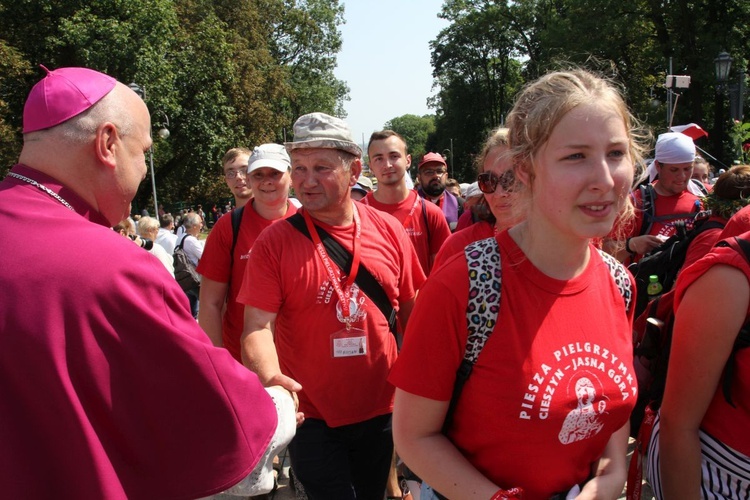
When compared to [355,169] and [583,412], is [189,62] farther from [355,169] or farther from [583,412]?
[583,412]

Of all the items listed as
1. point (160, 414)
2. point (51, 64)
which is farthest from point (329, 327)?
point (51, 64)

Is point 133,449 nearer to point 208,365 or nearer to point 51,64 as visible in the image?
point 208,365

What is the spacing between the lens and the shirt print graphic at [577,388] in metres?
1.59

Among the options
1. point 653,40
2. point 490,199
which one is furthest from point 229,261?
point 653,40

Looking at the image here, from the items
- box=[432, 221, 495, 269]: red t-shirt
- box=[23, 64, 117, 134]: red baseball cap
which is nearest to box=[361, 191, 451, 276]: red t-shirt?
box=[432, 221, 495, 269]: red t-shirt

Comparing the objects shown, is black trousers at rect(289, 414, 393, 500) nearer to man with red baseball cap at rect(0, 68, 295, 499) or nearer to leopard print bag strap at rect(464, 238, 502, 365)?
man with red baseball cap at rect(0, 68, 295, 499)

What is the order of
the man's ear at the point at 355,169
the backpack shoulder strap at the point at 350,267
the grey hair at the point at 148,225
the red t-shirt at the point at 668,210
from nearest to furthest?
the backpack shoulder strap at the point at 350,267
the man's ear at the point at 355,169
the red t-shirt at the point at 668,210
the grey hair at the point at 148,225

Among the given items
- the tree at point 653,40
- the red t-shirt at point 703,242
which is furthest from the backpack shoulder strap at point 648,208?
the tree at point 653,40

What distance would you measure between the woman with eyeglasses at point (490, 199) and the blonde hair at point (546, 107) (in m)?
0.93

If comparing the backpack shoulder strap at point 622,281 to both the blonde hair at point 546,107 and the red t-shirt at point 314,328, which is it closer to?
the blonde hair at point 546,107

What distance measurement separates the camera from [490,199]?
127 inches

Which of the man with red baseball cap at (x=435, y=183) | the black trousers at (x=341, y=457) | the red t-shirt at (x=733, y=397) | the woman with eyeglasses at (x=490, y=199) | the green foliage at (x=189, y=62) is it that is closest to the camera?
the red t-shirt at (x=733, y=397)

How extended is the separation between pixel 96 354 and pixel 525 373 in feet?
3.56

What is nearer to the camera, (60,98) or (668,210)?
(60,98)
